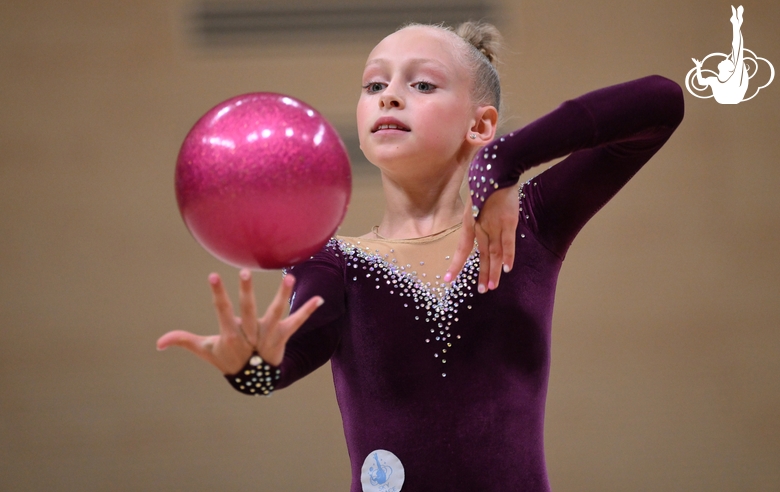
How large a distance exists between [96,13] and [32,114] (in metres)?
0.48

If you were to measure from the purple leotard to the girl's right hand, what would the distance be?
13cm

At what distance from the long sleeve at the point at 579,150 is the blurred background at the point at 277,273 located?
190cm

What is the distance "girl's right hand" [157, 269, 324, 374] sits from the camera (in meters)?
0.86

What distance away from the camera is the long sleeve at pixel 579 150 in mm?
1034

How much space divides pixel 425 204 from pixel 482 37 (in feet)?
1.14

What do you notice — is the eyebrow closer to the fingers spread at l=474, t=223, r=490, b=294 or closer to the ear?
the ear

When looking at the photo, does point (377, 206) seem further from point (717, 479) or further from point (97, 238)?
point (717, 479)

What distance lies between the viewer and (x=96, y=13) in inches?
122

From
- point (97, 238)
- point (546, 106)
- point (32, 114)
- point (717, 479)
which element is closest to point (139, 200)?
point (97, 238)

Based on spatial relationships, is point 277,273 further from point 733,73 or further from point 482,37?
point 733,73

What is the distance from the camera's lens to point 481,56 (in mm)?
1396

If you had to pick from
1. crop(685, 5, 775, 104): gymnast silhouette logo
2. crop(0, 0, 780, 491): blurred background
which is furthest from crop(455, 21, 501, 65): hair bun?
crop(685, 5, 775, 104): gymnast silhouette logo

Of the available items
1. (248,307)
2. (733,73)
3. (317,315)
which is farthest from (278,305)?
(733,73)

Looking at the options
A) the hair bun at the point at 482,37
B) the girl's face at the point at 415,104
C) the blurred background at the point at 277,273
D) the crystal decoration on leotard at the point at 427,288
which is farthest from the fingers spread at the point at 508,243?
the blurred background at the point at 277,273
